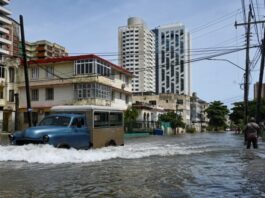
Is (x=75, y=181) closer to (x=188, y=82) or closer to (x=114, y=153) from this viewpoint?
(x=114, y=153)

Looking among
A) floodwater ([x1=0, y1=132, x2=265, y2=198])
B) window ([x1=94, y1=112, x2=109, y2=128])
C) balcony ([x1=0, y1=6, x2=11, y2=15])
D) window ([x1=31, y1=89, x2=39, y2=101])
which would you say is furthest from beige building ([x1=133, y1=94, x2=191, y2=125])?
floodwater ([x1=0, y1=132, x2=265, y2=198])

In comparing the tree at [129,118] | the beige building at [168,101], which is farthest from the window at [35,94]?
the beige building at [168,101]

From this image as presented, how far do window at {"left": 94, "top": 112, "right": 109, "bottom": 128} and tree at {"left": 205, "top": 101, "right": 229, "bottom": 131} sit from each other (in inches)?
3456

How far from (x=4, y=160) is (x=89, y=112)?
16.6 feet

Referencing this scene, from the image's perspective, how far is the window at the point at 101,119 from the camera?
19.0 meters

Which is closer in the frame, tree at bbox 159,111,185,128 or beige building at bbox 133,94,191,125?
tree at bbox 159,111,185,128

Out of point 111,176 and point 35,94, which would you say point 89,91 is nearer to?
point 35,94

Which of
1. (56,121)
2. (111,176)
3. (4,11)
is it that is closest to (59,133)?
(56,121)

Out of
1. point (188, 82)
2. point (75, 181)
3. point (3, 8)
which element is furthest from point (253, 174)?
point (3, 8)

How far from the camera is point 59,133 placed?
15.7 meters

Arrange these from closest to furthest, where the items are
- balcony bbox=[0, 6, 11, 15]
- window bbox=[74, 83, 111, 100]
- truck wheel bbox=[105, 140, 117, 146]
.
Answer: truck wheel bbox=[105, 140, 117, 146] → window bbox=[74, 83, 111, 100] → balcony bbox=[0, 6, 11, 15]

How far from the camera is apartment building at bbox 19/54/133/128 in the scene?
4859 centimetres

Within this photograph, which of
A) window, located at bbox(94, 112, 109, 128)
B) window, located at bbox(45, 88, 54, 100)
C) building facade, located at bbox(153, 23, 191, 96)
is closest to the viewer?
window, located at bbox(94, 112, 109, 128)

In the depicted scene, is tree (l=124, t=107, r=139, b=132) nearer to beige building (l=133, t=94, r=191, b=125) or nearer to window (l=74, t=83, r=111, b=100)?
window (l=74, t=83, r=111, b=100)
